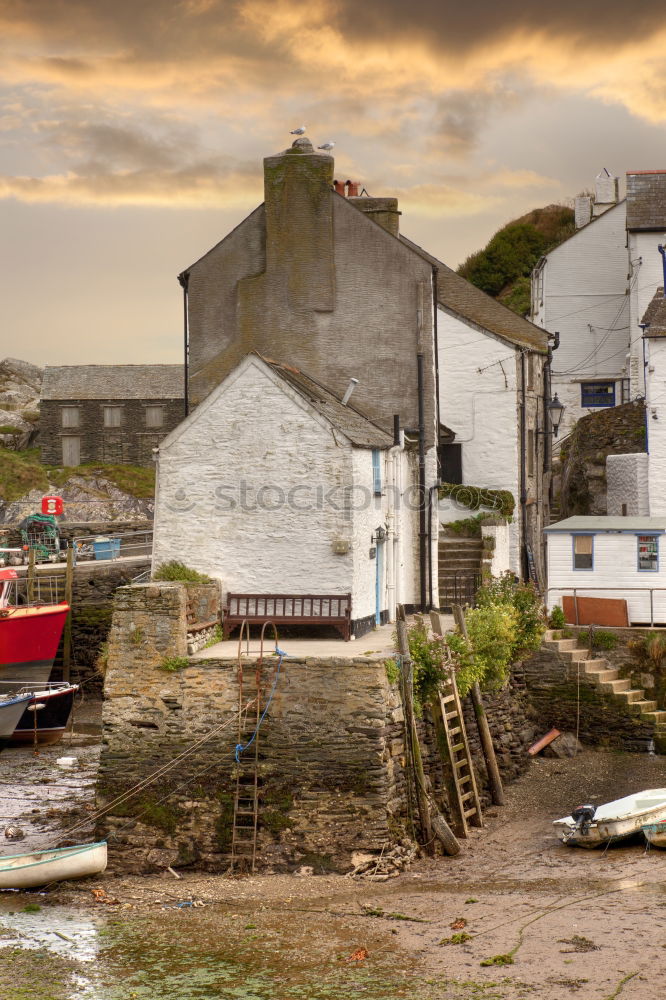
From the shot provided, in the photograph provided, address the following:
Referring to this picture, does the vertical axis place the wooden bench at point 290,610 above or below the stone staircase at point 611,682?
above

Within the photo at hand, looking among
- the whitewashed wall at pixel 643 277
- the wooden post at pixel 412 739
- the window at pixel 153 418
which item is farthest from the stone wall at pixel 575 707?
the window at pixel 153 418

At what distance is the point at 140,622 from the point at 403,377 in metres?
10.5

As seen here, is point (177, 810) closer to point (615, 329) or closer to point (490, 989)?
point (490, 989)

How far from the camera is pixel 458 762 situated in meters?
20.8

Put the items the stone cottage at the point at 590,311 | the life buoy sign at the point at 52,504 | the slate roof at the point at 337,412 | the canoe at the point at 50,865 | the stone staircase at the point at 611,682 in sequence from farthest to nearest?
the stone cottage at the point at 590,311, the life buoy sign at the point at 52,504, the stone staircase at the point at 611,682, the slate roof at the point at 337,412, the canoe at the point at 50,865

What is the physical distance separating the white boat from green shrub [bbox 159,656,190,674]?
6536 mm


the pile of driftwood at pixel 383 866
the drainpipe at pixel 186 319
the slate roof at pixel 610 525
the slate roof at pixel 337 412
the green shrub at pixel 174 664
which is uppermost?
the drainpipe at pixel 186 319

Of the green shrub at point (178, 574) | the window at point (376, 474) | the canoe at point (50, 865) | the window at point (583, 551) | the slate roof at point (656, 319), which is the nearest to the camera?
the canoe at point (50, 865)

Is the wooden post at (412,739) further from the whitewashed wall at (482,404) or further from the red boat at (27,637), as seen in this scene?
the red boat at (27,637)

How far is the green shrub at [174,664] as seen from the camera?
19.5m

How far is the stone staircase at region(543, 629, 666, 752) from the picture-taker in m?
25.9

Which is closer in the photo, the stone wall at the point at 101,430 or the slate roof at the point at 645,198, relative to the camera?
the slate roof at the point at 645,198

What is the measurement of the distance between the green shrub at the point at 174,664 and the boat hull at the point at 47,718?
10.8 meters

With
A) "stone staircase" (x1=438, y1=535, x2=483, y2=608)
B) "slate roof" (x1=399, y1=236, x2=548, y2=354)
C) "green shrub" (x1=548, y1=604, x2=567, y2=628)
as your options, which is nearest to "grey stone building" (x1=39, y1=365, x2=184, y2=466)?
"slate roof" (x1=399, y1=236, x2=548, y2=354)
